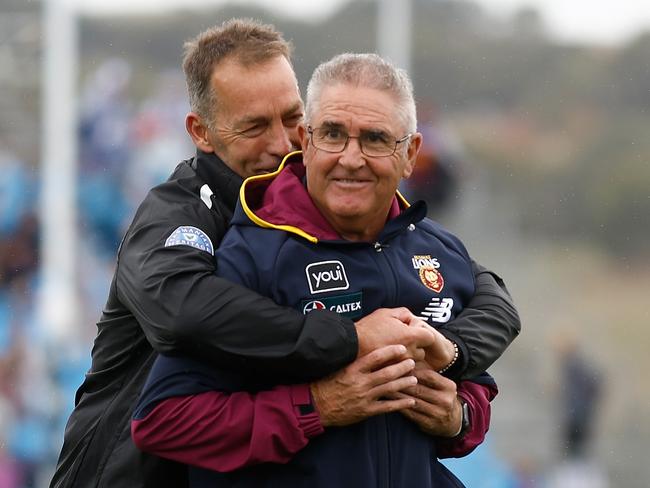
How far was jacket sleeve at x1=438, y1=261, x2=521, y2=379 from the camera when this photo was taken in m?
3.43

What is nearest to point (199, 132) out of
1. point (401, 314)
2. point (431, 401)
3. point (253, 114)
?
point (253, 114)

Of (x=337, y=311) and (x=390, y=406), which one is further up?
(x=337, y=311)

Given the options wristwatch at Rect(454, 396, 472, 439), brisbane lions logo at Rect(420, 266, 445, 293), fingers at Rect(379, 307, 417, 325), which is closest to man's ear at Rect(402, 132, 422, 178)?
brisbane lions logo at Rect(420, 266, 445, 293)

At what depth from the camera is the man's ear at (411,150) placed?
340 cm

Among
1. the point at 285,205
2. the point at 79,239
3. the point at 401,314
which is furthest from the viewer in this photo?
the point at 79,239

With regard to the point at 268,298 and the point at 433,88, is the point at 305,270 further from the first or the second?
the point at 433,88

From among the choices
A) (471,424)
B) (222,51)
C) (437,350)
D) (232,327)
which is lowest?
(471,424)

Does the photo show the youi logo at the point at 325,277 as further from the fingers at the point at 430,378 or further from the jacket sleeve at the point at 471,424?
the jacket sleeve at the point at 471,424

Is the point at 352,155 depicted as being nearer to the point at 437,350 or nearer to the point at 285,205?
the point at 285,205

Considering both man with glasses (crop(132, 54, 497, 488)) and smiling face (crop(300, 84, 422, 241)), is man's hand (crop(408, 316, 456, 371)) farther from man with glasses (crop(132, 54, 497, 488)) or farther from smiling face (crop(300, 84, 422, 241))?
smiling face (crop(300, 84, 422, 241))

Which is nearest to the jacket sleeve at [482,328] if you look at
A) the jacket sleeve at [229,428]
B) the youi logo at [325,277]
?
the youi logo at [325,277]

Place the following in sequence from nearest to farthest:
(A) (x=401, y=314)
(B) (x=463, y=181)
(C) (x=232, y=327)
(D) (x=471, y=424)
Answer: (C) (x=232, y=327) < (A) (x=401, y=314) < (D) (x=471, y=424) < (B) (x=463, y=181)

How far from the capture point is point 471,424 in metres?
3.49

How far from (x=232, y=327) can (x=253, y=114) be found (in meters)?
0.79
